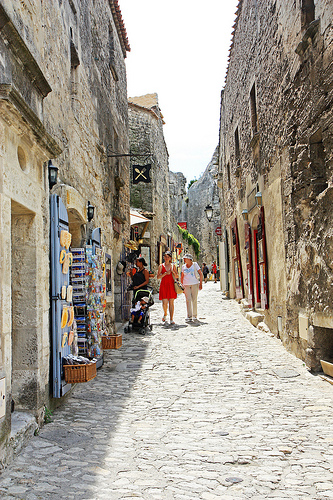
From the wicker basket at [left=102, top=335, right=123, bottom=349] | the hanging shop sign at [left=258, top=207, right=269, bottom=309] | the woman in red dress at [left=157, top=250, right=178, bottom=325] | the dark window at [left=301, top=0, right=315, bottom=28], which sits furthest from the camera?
the woman in red dress at [left=157, top=250, right=178, bottom=325]

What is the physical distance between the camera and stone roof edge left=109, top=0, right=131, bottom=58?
965cm

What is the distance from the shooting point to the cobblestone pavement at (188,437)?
2.44 metres

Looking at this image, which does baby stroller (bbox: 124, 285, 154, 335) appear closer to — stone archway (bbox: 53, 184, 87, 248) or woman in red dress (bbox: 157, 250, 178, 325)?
woman in red dress (bbox: 157, 250, 178, 325)

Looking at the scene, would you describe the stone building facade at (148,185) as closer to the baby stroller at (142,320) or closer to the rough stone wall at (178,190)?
the baby stroller at (142,320)

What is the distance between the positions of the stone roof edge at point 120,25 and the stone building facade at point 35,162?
10.5 ft

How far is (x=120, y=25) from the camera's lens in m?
10.4

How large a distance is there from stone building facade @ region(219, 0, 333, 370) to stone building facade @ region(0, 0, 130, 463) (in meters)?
2.79

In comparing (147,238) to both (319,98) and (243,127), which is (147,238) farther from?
(319,98)

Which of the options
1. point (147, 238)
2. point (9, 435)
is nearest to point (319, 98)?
point (9, 435)

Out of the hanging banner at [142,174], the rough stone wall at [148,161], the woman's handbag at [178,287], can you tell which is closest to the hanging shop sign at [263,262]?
the woman's handbag at [178,287]

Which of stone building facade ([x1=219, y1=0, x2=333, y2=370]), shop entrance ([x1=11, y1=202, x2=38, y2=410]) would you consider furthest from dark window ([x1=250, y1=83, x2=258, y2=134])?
shop entrance ([x1=11, y1=202, x2=38, y2=410])

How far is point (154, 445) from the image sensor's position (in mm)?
3086

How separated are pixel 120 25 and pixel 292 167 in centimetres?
716

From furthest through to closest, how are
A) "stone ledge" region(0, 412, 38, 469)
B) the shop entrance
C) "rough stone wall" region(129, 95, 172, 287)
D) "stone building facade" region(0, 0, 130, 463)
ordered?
1. "rough stone wall" region(129, 95, 172, 287)
2. the shop entrance
3. "stone building facade" region(0, 0, 130, 463)
4. "stone ledge" region(0, 412, 38, 469)
